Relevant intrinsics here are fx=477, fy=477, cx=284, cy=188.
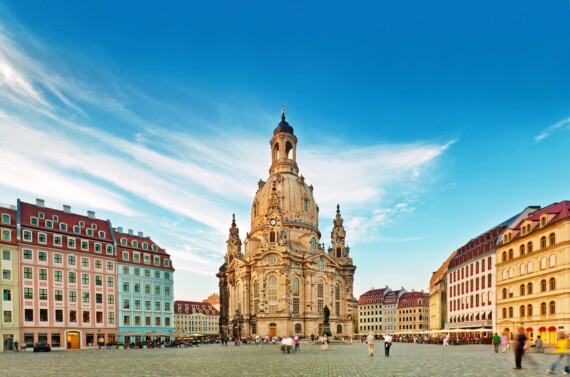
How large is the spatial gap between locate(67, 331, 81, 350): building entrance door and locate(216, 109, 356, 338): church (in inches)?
1757

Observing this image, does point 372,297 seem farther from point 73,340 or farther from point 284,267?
point 73,340

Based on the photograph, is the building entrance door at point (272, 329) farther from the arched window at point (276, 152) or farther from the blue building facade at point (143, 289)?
the arched window at point (276, 152)

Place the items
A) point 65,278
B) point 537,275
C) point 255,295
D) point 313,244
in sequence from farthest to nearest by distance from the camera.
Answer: point 313,244 < point 255,295 < point 65,278 < point 537,275

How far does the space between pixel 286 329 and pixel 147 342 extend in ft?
128

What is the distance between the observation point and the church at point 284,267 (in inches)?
4286

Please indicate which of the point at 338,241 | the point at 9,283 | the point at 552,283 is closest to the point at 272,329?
the point at 338,241

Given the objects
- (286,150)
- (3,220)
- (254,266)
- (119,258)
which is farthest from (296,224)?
(3,220)

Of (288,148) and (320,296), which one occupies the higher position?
(288,148)

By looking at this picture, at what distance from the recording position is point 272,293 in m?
110

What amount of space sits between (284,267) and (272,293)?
671 centimetres

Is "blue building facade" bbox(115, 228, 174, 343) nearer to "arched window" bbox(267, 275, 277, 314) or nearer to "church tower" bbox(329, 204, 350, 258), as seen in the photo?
"arched window" bbox(267, 275, 277, 314)

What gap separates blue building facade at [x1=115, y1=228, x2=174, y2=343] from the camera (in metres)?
78.8

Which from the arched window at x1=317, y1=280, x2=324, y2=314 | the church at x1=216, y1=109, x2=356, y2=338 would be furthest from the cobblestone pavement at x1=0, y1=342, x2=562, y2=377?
the arched window at x1=317, y1=280, x2=324, y2=314

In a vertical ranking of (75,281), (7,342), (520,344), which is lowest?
(7,342)
